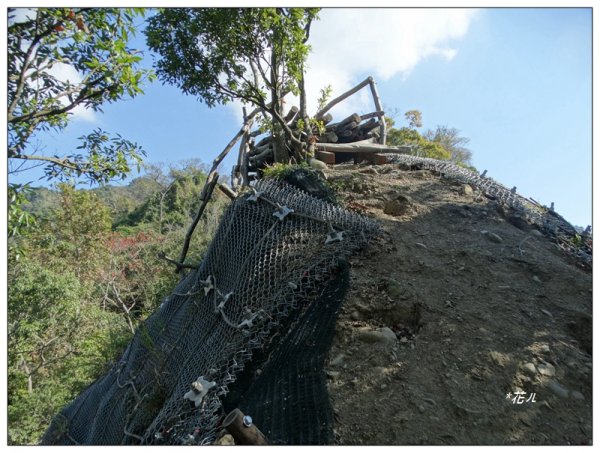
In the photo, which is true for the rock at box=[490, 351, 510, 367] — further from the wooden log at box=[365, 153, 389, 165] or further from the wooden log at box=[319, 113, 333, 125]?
the wooden log at box=[319, 113, 333, 125]

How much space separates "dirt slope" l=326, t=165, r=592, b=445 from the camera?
→ 1.67 meters

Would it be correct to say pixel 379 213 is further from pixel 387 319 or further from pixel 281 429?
pixel 281 429

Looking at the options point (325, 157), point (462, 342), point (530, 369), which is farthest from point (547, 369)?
point (325, 157)

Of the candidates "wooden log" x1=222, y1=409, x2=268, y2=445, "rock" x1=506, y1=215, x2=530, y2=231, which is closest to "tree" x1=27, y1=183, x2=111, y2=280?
"rock" x1=506, y1=215, x2=530, y2=231

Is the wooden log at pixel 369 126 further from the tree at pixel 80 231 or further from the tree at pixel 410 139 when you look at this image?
the tree at pixel 80 231

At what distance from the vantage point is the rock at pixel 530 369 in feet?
6.28

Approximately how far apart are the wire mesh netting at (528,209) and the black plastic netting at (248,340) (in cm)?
191

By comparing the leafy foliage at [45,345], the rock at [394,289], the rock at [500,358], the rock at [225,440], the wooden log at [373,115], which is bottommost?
the leafy foliage at [45,345]

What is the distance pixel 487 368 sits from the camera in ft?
6.38

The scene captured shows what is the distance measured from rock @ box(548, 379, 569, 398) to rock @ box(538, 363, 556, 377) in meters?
0.04

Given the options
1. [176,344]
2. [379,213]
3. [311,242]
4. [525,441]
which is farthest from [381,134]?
[525,441]

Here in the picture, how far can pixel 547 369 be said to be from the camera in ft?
6.38

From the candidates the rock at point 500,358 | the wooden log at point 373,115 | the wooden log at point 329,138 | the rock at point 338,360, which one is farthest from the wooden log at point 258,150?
the rock at point 500,358

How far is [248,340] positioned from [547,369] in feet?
5.16
